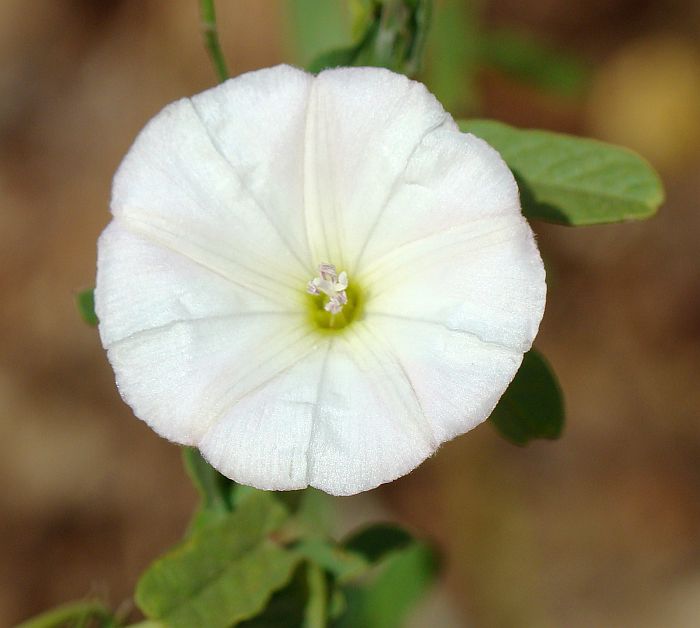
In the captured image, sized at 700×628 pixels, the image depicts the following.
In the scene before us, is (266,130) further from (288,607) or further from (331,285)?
(288,607)

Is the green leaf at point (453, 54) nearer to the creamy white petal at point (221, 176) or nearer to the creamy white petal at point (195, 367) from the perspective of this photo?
the creamy white petal at point (221, 176)

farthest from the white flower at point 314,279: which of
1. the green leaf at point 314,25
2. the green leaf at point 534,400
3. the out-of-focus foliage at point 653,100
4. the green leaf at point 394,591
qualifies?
the out-of-focus foliage at point 653,100

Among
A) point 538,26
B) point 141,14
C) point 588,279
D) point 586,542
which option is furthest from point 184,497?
point 538,26

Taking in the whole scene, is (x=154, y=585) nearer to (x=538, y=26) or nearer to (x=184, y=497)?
(x=184, y=497)

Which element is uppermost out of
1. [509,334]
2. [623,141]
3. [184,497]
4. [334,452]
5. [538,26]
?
[509,334]

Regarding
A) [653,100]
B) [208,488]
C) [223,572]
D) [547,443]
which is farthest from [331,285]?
[653,100]

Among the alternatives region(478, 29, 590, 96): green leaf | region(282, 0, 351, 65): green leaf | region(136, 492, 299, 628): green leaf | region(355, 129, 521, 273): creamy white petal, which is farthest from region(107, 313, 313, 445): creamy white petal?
region(478, 29, 590, 96): green leaf

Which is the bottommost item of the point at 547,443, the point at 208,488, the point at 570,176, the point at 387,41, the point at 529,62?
the point at 547,443
